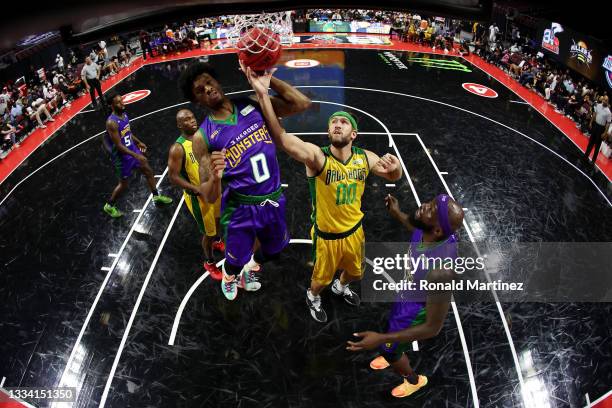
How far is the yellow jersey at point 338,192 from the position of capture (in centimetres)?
420

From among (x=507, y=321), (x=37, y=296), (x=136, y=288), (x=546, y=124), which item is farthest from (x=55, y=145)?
(x=546, y=124)

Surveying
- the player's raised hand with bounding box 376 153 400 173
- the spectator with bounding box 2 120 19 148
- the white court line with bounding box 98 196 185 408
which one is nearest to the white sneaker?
the white court line with bounding box 98 196 185 408

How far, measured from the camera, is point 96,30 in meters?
0.91

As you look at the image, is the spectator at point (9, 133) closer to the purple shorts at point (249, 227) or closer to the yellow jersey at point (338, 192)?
the purple shorts at point (249, 227)

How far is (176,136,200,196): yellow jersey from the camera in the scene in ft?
17.6

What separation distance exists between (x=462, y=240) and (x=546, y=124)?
6.23 meters

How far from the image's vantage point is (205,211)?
554 cm

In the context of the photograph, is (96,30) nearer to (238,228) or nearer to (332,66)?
(238,228)

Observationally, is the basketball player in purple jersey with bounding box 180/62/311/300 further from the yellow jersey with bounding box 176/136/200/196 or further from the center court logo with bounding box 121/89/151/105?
the center court logo with bounding box 121/89/151/105

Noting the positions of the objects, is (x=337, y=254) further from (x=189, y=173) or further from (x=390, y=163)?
(x=189, y=173)

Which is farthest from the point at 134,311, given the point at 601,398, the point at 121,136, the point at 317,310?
the point at 601,398

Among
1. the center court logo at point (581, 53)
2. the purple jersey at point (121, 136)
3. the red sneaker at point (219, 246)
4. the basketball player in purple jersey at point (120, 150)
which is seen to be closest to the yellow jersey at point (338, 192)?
the red sneaker at point (219, 246)

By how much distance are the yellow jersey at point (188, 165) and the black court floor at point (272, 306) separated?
1.47 meters

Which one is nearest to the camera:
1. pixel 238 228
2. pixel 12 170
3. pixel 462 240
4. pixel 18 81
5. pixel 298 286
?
pixel 238 228
